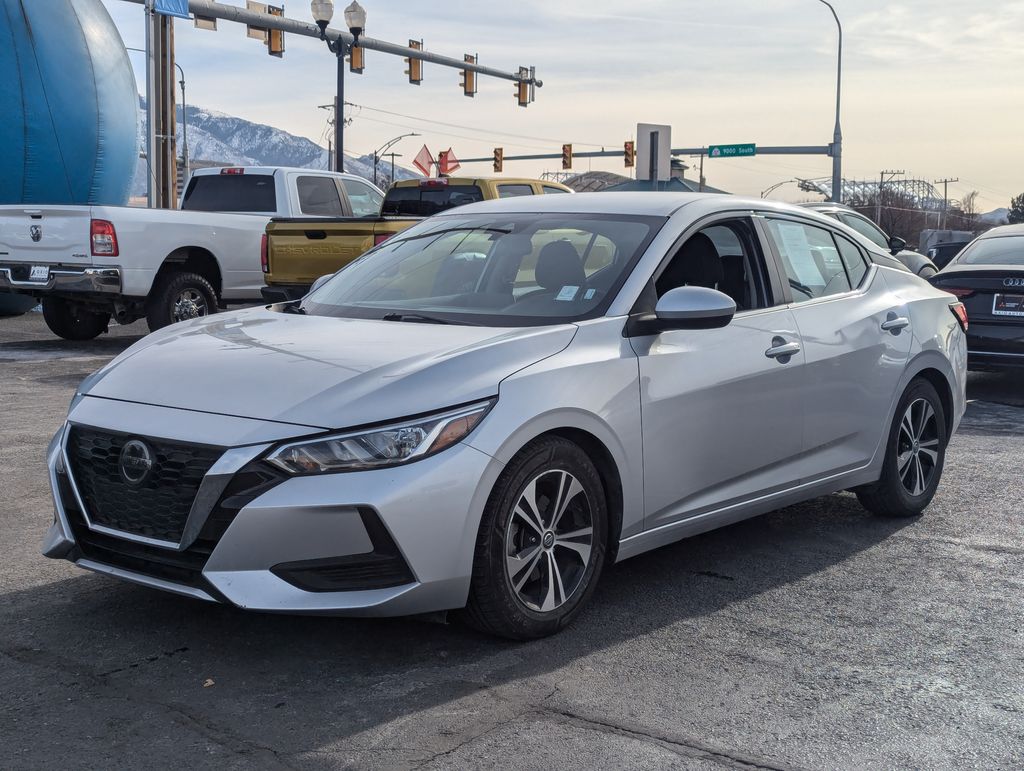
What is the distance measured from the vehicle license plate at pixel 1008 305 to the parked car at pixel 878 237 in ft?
3.03

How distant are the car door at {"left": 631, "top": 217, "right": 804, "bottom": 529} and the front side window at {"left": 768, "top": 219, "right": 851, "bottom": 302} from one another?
7.5 inches

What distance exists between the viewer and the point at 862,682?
4.08 meters

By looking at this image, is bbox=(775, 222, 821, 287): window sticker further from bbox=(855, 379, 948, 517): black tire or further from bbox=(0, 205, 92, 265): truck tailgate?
bbox=(0, 205, 92, 265): truck tailgate

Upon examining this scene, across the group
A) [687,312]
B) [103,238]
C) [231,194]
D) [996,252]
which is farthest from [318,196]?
[687,312]

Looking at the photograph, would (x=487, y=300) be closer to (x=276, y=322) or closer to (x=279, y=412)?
(x=276, y=322)

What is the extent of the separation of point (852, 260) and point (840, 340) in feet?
2.26

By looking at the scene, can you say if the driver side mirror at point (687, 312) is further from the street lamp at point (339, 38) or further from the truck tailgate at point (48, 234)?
the street lamp at point (339, 38)

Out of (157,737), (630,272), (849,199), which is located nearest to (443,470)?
(157,737)

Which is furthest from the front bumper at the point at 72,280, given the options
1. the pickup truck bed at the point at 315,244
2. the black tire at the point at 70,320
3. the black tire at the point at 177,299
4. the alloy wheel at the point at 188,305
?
the pickup truck bed at the point at 315,244

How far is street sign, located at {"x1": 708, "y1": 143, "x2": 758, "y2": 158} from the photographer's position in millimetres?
52062

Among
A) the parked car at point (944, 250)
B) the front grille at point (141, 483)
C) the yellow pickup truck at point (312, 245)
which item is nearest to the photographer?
the front grille at point (141, 483)

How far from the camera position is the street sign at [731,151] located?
52062 mm

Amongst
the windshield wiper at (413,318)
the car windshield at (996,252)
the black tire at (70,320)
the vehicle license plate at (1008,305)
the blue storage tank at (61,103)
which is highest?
the blue storage tank at (61,103)

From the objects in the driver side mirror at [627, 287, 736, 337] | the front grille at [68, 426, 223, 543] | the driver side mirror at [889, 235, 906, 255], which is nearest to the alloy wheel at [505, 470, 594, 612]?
the driver side mirror at [627, 287, 736, 337]
